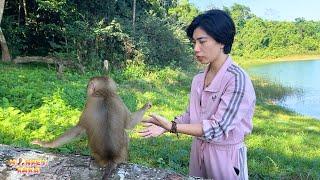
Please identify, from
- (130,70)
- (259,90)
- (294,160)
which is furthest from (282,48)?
(294,160)

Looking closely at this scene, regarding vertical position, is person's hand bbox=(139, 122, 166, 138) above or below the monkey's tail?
above

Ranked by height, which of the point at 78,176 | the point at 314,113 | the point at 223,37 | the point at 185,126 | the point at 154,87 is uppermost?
the point at 223,37

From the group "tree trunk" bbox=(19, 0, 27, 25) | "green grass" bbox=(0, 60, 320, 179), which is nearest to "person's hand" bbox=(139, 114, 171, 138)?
"green grass" bbox=(0, 60, 320, 179)

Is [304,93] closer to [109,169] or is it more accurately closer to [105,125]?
[105,125]

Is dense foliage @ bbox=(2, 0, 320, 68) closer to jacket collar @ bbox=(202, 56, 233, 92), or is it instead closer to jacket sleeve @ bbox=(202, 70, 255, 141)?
jacket collar @ bbox=(202, 56, 233, 92)

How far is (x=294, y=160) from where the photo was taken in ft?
29.5

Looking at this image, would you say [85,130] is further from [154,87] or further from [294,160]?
[154,87]

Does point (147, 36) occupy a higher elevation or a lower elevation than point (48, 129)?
A: higher

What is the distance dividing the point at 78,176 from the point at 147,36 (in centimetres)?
2264

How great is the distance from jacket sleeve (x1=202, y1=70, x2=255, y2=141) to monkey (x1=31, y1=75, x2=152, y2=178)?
0.70 metres

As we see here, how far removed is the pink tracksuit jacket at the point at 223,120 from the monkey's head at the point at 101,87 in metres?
0.73

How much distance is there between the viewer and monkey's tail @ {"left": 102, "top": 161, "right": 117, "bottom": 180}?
293 cm

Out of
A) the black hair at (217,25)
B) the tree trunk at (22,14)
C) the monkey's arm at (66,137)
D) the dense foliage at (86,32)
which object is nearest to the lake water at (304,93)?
the dense foliage at (86,32)

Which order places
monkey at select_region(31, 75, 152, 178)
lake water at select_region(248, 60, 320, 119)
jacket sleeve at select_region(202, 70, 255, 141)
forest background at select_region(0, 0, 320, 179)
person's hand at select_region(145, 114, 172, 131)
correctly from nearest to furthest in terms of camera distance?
jacket sleeve at select_region(202, 70, 255, 141) < person's hand at select_region(145, 114, 172, 131) < monkey at select_region(31, 75, 152, 178) < forest background at select_region(0, 0, 320, 179) < lake water at select_region(248, 60, 320, 119)
